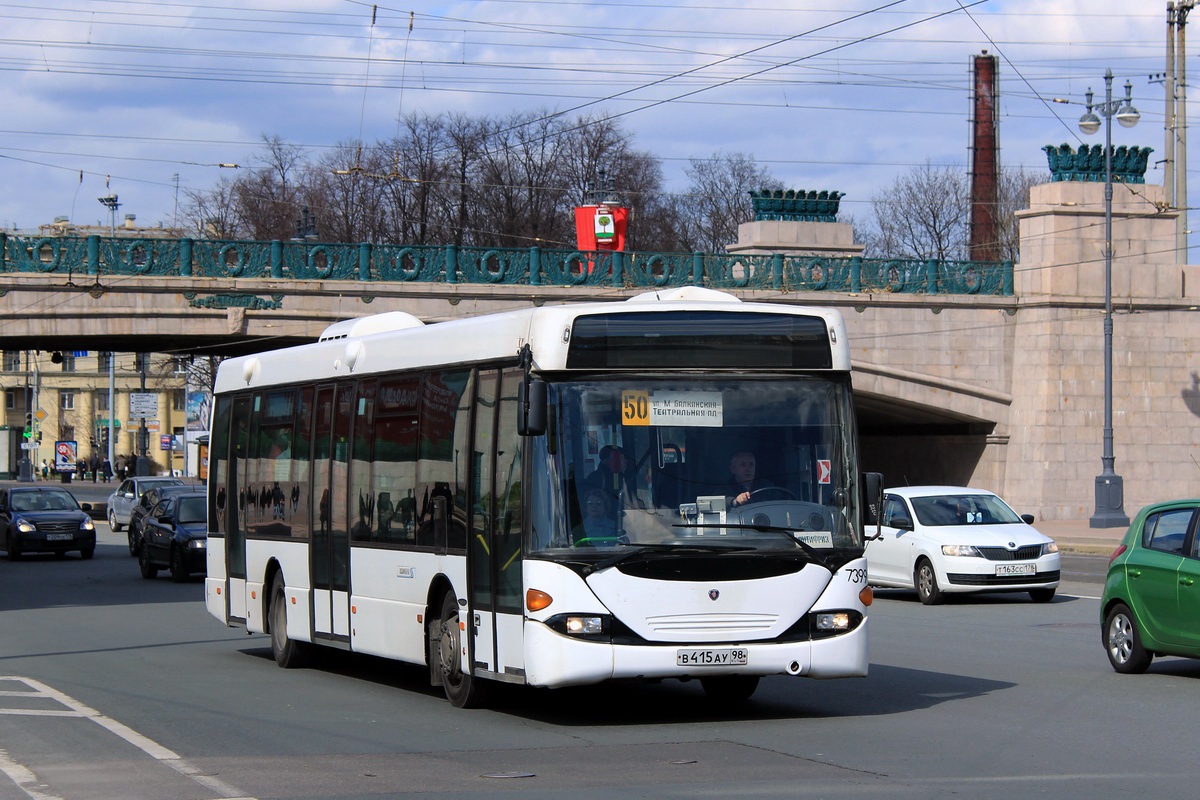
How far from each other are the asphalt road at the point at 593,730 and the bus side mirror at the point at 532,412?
1787 millimetres

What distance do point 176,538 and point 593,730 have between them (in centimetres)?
1783

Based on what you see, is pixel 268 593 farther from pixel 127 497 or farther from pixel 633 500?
pixel 127 497

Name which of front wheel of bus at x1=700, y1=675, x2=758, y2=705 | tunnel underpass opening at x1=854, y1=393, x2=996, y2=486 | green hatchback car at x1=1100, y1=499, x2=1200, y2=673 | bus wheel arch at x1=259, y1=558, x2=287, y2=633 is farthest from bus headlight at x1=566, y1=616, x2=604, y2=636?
tunnel underpass opening at x1=854, y1=393, x2=996, y2=486

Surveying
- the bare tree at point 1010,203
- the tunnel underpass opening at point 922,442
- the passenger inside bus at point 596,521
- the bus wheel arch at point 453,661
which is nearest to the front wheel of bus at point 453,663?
the bus wheel arch at point 453,661

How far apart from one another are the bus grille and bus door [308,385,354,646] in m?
3.78

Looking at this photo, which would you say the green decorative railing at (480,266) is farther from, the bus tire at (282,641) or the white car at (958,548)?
the bus tire at (282,641)

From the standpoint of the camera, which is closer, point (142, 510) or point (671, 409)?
point (671, 409)

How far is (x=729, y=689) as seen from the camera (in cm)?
1170

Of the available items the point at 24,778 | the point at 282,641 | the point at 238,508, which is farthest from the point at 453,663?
the point at 238,508

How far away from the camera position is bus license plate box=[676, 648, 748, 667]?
10.1 meters

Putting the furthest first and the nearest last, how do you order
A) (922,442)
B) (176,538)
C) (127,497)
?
(127,497), (922,442), (176,538)

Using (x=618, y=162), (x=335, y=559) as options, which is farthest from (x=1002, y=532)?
(x=618, y=162)

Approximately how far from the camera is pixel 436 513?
38.2 feet

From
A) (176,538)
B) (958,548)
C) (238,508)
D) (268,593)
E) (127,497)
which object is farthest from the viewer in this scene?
(127,497)
